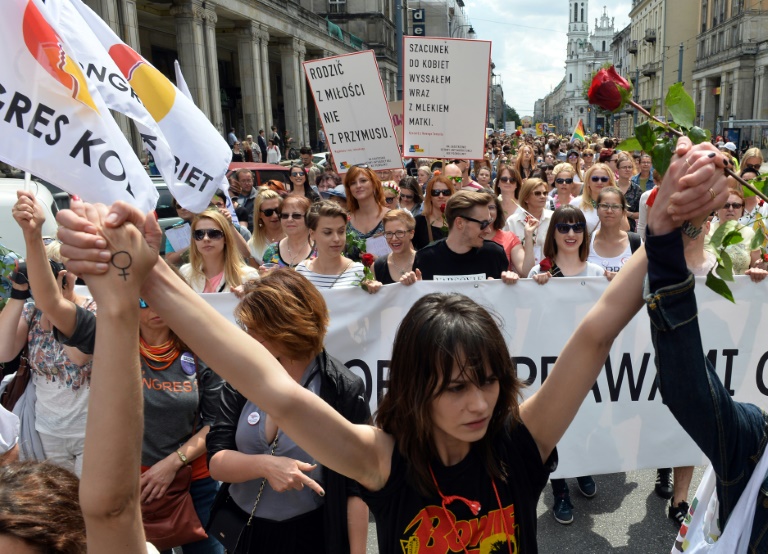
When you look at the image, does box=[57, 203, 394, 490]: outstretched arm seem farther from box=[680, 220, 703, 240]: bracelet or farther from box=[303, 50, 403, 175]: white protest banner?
box=[303, 50, 403, 175]: white protest banner

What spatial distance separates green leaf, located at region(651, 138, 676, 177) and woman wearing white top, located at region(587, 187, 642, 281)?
11.8 feet

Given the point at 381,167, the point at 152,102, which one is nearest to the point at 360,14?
the point at 381,167

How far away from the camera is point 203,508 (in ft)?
10.3

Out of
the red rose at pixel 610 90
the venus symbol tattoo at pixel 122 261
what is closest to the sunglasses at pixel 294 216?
the red rose at pixel 610 90

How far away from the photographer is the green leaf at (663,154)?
1.40 meters

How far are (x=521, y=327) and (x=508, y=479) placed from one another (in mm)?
2470

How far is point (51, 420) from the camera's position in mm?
3184

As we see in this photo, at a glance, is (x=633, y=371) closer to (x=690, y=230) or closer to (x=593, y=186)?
(x=690, y=230)

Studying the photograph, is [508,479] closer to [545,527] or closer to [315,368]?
[315,368]

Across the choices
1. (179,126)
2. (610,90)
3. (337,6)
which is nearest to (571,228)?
(179,126)

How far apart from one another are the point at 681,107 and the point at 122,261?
4.06 ft

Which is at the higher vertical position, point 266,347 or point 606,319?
point 606,319

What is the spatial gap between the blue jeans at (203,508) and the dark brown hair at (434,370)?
1.73 m

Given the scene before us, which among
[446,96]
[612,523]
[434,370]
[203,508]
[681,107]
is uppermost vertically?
[446,96]
